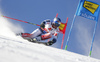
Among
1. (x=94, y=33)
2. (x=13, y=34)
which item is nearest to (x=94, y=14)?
(x=94, y=33)

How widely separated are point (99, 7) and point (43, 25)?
434 centimetres

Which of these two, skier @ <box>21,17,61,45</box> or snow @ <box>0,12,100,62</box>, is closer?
snow @ <box>0,12,100,62</box>

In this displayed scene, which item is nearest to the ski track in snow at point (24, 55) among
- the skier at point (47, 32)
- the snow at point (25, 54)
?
the snow at point (25, 54)

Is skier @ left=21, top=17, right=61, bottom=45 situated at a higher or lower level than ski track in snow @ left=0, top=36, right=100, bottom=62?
higher

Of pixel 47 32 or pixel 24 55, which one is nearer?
pixel 24 55

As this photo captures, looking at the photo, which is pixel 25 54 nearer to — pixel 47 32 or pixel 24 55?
pixel 24 55

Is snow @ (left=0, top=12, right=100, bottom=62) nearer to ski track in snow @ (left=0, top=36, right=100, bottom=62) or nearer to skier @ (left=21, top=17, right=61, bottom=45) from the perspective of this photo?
ski track in snow @ (left=0, top=36, right=100, bottom=62)

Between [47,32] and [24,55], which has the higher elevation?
[47,32]

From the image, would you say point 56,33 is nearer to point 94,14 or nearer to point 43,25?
point 43,25

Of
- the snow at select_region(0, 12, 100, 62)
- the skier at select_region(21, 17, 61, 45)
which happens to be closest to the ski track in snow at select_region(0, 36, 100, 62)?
the snow at select_region(0, 12, 100, 62)

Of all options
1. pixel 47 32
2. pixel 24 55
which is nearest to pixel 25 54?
pixel 24 55

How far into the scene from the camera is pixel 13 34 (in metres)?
7.51

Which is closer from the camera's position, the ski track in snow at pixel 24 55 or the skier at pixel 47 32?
the ski track in snow at pixel 24 55

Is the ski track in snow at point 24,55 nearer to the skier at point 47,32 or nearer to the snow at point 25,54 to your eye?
the snow at point 25,54
